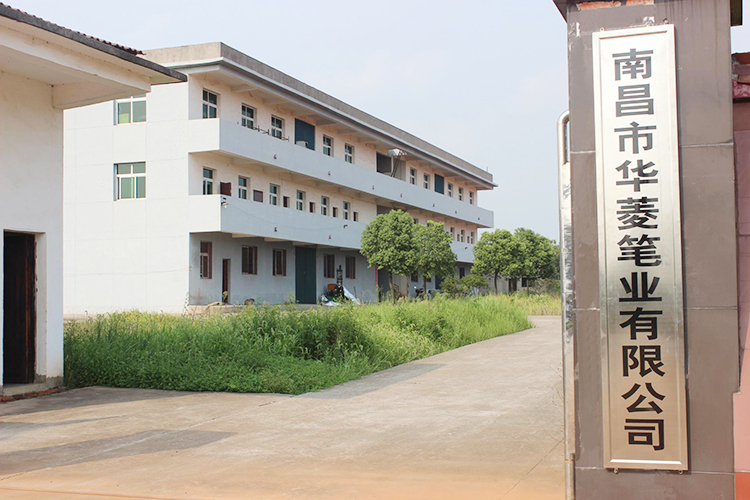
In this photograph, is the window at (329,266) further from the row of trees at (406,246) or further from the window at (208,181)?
the window at (208,181)

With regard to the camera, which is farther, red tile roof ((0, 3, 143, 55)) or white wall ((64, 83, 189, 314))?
white wall ((64, 83, 189, 314))

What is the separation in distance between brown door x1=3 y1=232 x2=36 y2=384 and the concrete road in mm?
691

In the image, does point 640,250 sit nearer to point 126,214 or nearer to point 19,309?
point 19,309

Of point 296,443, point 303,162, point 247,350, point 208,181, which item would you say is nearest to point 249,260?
point 208,181

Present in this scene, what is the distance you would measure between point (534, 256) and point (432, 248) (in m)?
12.9

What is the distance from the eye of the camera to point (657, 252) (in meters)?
3.77

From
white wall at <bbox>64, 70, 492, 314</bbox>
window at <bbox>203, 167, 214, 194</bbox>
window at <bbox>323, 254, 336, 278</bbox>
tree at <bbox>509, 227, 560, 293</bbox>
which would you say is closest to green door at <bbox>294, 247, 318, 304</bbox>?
window at <bbox>323, 254, 336, 278</bbox>

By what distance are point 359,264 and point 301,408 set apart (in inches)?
1211

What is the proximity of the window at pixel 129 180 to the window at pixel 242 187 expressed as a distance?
12.3 ft

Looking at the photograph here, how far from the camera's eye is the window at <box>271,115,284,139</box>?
101 ft

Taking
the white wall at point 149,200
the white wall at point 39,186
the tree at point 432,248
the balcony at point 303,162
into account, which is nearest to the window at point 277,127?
the balcony at point 303,162

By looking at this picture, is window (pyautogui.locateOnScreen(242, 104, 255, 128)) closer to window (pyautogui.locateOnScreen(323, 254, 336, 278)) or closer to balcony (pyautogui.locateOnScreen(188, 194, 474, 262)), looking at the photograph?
balcony (pyautogui.locateOnScreen(188, 194, 474, 262))

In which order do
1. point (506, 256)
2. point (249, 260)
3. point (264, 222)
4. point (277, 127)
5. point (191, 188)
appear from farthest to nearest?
point (506, 256) < point (277, 127) < point (249, 260) < point (264, 222) < point (191, 188)

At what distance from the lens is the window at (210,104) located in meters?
26.6
